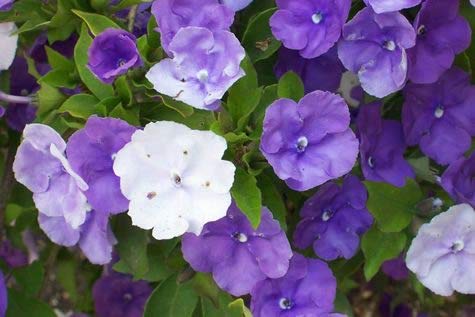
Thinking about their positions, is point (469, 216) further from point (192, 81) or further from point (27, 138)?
point (27, 138)

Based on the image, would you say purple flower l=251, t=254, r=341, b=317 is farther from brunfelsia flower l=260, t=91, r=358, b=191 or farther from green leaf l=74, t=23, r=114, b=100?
green leaf l=74, t=23, r=114, b=100

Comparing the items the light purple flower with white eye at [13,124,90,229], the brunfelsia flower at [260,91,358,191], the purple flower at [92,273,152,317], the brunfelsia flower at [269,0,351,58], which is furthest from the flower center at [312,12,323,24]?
the purple flower at [92,273,152,317]

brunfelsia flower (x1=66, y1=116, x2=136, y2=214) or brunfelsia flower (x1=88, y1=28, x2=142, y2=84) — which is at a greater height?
brunfelsia flower (x1=88, y1=28, x2=142, y2=84)

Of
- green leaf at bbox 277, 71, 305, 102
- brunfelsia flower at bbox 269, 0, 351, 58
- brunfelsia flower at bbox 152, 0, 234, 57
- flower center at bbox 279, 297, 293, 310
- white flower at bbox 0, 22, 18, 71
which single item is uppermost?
brunfelsia flower at bbox 152, 0, 234, 57

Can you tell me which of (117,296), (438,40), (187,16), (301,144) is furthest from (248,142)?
(117,296)

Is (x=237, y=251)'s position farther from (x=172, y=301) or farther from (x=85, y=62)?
(x=85, y=62)

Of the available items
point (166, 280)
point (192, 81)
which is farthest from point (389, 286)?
point (192, 81)

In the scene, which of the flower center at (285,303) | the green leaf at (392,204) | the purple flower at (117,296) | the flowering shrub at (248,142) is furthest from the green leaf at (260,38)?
the purple flower at (117,296)
